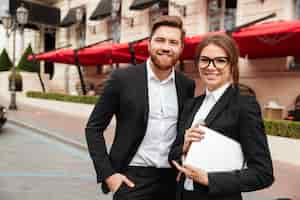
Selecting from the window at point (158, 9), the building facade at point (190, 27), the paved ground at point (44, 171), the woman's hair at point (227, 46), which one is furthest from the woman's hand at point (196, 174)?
the window at point (158, 9)

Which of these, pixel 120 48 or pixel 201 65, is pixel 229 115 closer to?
pixel 201 65

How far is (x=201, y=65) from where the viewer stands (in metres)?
2.02

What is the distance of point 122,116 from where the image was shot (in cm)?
240

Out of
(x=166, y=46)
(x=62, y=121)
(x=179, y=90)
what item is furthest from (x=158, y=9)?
(x=166, y=46)

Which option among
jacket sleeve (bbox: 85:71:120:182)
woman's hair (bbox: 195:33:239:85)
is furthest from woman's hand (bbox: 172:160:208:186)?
jacket sleeve (bbox: 85:71:120:182)

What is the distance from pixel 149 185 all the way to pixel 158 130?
1.05 ft

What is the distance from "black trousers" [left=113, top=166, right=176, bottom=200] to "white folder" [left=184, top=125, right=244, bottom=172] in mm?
531

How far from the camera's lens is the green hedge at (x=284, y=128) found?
8.32 meters

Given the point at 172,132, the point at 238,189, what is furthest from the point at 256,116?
the point at 172,132

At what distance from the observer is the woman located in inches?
73.1

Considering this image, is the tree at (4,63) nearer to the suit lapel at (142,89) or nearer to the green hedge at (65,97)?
the green hedge at (65,97)

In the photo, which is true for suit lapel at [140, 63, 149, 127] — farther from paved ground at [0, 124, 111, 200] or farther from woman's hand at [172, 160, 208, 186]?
paved ground at [0, 124, 111, 200]

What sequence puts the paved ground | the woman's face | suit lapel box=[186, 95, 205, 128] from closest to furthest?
the woman's face < suit lapel box=[186, 95, 205, 128] < the paved ground

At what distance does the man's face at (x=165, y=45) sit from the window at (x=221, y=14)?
1266cm
